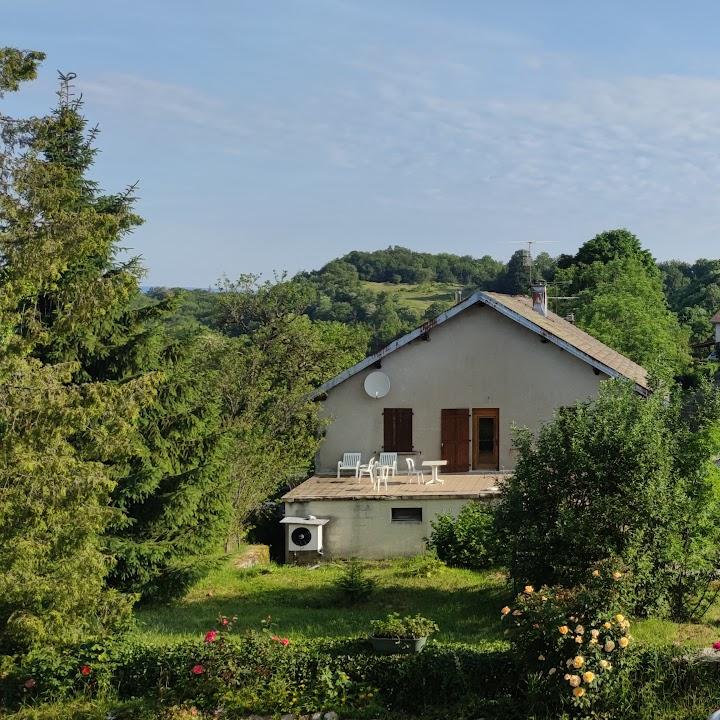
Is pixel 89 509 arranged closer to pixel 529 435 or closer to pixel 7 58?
pixel 7 58

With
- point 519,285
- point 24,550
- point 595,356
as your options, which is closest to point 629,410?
point 24,550

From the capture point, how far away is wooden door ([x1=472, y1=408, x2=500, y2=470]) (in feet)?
→ 92.7

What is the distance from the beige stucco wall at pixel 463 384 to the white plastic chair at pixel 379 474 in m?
1.36

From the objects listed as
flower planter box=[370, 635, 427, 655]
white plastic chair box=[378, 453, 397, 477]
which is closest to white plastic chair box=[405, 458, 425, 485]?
white plastic chair box=[378, 453, 397, 477]

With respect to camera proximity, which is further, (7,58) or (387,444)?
(387,444)

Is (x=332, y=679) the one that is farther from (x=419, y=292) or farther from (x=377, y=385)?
(x=419, y=292)

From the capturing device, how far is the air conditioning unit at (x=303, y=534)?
77.6ft

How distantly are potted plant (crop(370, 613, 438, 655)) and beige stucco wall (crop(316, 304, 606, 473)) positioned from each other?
16189mm

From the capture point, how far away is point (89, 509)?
38.2 feet

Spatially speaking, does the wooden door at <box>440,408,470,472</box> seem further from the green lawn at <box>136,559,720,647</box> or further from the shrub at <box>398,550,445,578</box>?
the green lawn at <box>136,559,720,647</box>

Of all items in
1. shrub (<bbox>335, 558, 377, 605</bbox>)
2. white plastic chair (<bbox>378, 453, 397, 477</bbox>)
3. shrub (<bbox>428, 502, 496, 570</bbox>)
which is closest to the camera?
shrub (<bbox>335, 558, 377, 605</bbox>)

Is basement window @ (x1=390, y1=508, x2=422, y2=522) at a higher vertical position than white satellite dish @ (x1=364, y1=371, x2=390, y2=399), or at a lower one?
lower

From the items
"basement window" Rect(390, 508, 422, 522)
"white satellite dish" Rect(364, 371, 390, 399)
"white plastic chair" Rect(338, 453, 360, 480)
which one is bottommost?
"basement window" Rect(390, 508, 422, 522)

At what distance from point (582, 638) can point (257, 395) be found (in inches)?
675
